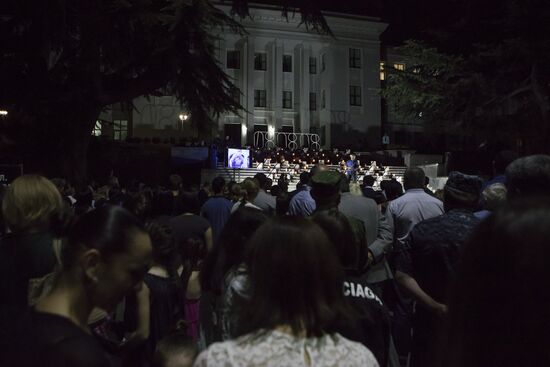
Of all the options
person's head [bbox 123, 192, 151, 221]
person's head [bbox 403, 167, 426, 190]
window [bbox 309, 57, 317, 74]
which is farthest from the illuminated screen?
person's head [bbox 403, 167, 426, 190]

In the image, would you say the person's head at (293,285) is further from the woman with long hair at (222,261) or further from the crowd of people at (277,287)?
the woman with long hair at (222,261)

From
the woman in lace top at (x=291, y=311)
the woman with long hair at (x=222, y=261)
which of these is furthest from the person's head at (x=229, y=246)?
the woman in lace top at (x=291, y=311)

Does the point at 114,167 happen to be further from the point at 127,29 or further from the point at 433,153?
the point at 433,153

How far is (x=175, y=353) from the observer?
292 centimetres

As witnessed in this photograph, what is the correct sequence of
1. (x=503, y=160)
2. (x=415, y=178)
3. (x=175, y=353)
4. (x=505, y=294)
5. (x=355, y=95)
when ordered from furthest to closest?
(x=355, y=95)
(x=503, y=160)
(x=415, y=178)
(x=175, y=353)
(x=505, y=294)

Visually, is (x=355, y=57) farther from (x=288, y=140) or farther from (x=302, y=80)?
(x=288, y=140)

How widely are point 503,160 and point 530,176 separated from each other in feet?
7.78

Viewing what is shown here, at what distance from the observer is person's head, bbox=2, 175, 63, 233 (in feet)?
9.15

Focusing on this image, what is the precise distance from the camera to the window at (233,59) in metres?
45.3

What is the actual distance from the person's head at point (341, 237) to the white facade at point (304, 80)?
41.4 meters

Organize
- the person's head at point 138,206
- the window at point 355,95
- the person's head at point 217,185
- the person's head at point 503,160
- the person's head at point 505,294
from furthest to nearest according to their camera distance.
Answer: the window at point 355,95 < the person's head at point 217,185 < the person's head at point 503,160 < the person's head at point 138,206 < the person's head at point 505,294

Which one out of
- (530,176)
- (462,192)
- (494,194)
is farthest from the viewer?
(494,194)

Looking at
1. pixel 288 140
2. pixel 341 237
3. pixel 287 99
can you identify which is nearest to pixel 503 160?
pixel 341 237

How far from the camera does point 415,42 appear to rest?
27.8 metres
